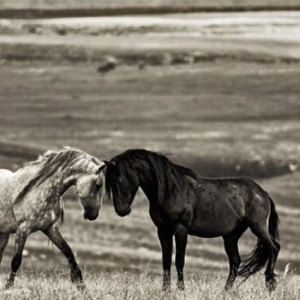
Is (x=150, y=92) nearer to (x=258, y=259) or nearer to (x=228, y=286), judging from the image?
(x=258, y=259)

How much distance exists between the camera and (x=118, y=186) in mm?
9242

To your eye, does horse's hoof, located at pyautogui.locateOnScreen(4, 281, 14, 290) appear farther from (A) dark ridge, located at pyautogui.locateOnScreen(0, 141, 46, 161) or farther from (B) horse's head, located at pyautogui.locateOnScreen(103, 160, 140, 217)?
(A) dark ridge, located at pyautogui.locateOnScreen(0, 141, 46, 161)

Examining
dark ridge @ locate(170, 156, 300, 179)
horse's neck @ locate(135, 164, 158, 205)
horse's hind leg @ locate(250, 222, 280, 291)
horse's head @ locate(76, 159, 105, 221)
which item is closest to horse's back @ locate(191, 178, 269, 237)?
horse's hind leg @ locate(250, 222, 280, 291)

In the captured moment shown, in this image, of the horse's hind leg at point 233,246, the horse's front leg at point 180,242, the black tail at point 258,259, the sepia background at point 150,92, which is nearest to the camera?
the horse's front leg at point 180,242

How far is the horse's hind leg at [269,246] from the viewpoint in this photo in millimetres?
10398

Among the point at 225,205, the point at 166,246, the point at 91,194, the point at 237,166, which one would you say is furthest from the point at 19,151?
the point at 91,194

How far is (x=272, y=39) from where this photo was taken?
67.2ft

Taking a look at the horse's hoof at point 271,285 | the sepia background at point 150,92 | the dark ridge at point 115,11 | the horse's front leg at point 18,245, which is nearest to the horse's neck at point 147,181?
the horse's front leg at point 18,245

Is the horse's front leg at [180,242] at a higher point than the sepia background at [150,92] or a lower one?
higher

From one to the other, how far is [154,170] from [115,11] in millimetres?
10482

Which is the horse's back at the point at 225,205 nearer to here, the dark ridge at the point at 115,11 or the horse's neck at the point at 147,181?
the horse's neck at the point at 147,181

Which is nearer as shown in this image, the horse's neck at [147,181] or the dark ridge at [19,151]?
the horse's neck at [147,181]

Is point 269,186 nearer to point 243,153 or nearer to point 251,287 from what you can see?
point 243,153

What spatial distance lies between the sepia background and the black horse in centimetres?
859
